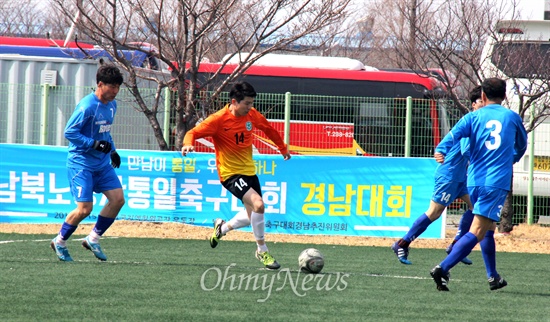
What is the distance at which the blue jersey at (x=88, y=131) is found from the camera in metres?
8.68

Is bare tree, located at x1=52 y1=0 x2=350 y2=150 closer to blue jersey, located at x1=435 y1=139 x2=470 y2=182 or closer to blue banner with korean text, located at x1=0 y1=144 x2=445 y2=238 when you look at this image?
blue banner with korean text, located at x1=0 y1=144 x2=445 y2=238

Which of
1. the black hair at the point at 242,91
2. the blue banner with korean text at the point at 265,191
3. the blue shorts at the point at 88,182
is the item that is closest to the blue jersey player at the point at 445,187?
the black hair at the point at 242,91

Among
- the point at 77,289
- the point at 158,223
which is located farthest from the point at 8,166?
the point at 77,289

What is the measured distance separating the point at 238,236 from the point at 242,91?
5.32 m

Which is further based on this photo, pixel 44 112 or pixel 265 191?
pixel 44 112

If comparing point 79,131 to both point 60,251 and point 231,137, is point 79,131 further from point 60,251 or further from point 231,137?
point 231,137

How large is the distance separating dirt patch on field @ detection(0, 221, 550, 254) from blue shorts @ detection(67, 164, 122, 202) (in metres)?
4.15

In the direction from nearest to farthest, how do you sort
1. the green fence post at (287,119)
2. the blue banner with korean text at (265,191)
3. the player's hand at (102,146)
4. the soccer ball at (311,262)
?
1. the soccer ball at (311,262)
2. the player's hand at (102,146)
3. the blue banner with korean text at (265,191)
4. the green fence post at (287,119)

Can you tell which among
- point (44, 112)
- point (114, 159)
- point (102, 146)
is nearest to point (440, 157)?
point (102, 146)

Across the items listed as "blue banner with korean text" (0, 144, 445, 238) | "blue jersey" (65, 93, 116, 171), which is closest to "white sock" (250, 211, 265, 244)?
"blue jersey" (65, 93, 116, 171)

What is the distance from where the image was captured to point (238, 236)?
13773mm

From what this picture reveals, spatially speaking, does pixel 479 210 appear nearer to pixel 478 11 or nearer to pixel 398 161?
pixel 398 161

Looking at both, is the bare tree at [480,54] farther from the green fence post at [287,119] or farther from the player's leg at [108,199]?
the player's leg at [108,199]

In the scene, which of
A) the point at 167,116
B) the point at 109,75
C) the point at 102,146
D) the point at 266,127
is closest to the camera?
the point at 102,146
